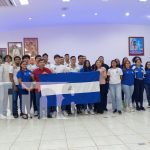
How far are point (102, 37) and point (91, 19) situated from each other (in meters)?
1.34

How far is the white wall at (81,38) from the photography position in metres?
12.4

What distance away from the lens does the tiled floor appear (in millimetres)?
4309

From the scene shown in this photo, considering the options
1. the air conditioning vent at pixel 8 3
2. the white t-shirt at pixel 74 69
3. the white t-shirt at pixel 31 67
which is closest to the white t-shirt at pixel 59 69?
the white t-shirt at pixel 74 69

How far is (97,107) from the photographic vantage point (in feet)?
24.5

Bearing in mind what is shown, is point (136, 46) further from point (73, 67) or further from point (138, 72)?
point (73, 67)

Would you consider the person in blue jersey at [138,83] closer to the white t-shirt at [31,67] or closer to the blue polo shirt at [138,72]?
the blue polo shirt at [138,72]

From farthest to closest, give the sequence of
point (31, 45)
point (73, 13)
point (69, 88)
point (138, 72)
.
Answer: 1. point (31, 45)
2. point (73, 13)
3. point (138, 72)
4. point (69, 88)

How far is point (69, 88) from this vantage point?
7094mm

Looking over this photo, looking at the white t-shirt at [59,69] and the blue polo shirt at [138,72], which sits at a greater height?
the white t-shirt at [59,69]

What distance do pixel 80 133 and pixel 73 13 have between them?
5.97 meters

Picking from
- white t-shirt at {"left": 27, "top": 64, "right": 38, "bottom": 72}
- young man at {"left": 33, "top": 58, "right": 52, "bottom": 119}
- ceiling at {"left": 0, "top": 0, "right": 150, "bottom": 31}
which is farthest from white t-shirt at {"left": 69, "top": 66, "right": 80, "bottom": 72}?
ceiling at {"left": 0, "top": 0, "right": 150, "bottom": 31}

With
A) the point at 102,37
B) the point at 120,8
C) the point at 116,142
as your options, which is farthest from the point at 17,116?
the point at 102,37

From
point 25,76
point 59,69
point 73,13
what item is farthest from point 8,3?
point 73,13

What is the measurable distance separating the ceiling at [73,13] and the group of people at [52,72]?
2037 millimetres
